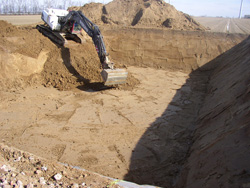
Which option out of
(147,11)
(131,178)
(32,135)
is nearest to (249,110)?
(131,178)

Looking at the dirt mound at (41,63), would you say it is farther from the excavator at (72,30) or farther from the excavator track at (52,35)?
the excavator at (72,30)

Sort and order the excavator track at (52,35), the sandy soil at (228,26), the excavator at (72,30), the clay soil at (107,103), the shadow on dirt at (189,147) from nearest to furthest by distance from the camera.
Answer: the shadow on dirt at (189,147)
the clay soil at (107,103)
the excavator at (72,30)
the excavator track at (52,35)
the sandy soil at (228,26)

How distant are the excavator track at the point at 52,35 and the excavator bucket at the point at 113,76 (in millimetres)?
3036

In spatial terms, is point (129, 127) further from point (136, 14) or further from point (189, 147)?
point (136, 14)

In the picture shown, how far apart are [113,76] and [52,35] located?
4.13 metres

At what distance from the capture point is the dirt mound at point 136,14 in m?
16.8

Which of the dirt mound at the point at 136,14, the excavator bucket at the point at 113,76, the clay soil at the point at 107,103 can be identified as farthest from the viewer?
the dirt mound at the point at 136,14

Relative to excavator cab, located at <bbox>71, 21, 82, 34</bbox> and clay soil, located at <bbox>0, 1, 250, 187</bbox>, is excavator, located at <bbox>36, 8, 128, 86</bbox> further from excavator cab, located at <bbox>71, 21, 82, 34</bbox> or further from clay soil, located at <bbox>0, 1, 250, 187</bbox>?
clay soil, located at <bbox>0, 1, 250, 187</bbox>

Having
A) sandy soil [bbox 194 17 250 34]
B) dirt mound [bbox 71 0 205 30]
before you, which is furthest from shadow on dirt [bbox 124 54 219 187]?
sandy soil [bbox 194 17 250 34]

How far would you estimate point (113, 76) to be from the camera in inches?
304

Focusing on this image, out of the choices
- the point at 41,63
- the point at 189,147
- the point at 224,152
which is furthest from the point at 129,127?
the point at 41,63

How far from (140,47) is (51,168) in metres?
10.3

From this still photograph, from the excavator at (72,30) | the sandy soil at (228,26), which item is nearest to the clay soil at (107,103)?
the excavator at (72,30)

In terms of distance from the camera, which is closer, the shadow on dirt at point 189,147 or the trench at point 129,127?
the shadow on dirt at point 189,147
